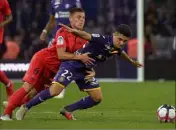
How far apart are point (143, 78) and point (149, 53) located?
0.91 m

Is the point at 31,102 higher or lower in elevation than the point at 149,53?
higher

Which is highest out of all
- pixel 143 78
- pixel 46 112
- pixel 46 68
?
pixel 46 68

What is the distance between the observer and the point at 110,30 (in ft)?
69.9

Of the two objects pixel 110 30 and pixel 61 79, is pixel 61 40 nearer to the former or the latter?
pixel 61 79

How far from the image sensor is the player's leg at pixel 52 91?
34.7 feet

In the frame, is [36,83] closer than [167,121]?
No

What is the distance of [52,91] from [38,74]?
757 mm

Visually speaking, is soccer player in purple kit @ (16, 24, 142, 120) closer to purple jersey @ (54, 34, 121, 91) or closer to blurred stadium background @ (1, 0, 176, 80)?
purple jersey @ (54, 34, 121, 91)

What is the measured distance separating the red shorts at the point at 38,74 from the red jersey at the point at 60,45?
85mm

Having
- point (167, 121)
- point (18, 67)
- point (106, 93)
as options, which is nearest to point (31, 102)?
point (167, 121)

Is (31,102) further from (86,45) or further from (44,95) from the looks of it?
(86,45)

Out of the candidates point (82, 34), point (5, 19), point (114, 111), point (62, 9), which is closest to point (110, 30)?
point (62, 9)

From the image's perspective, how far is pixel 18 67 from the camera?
20828 mm

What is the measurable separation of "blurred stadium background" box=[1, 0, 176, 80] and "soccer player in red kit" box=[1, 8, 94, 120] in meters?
9.34
